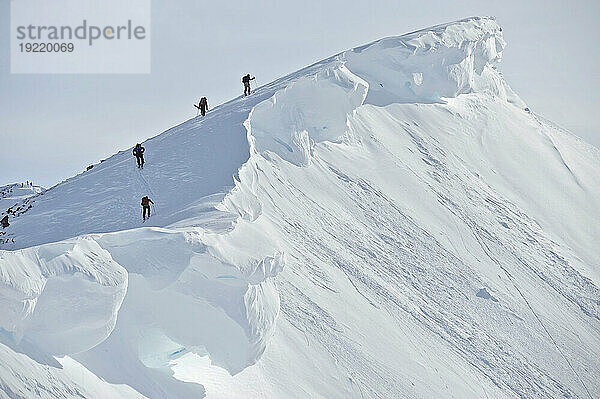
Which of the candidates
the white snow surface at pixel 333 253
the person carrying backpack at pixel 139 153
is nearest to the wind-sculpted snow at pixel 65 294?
the white snow surface at pixel 333 253

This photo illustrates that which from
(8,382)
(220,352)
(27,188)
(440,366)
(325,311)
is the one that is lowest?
(27,188)

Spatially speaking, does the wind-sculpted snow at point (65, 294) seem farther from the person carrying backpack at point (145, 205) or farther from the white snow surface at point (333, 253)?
the person carrying backpack at point (145, 205)

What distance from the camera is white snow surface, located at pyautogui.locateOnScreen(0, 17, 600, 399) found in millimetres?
13477

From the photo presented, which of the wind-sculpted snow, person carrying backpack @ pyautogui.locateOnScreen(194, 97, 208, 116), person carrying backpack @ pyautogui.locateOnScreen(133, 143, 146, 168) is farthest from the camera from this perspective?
person carrying backpack @ pyautogui.locateOnScreen(194, 97, 208, 116)

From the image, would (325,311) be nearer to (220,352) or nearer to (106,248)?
(220,352)

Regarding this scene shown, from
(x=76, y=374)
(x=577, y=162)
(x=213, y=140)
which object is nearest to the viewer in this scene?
(x=76, y=374)

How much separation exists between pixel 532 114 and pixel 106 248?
106ft

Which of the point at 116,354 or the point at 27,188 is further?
the point at 27,188

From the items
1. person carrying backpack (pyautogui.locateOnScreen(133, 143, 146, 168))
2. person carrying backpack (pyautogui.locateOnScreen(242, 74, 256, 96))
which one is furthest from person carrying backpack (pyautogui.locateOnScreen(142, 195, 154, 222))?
person carrying backpack (pyautogui.locateOnScreen(242, 74, 256, 96))

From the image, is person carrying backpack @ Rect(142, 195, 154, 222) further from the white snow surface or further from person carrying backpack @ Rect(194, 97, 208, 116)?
person carrying backpack @ Rect(194, 97, 208, 116)

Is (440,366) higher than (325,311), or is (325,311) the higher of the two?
(325,311)

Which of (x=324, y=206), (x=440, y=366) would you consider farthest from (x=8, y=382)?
(x=324, y=206)

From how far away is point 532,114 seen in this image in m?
41.6

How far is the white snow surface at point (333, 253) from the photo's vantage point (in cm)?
1348
